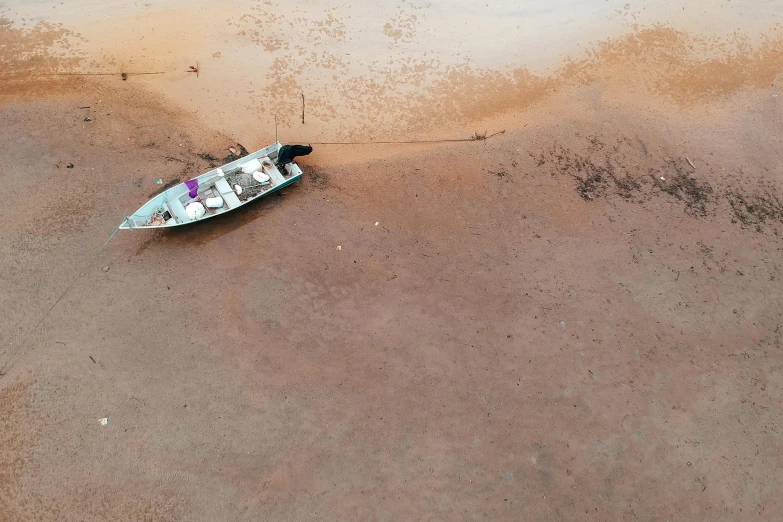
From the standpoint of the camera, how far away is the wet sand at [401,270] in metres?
9.56

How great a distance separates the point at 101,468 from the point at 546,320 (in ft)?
31.7

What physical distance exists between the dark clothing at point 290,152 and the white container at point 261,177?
520 millimetres

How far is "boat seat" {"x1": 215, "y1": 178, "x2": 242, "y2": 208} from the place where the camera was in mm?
11516

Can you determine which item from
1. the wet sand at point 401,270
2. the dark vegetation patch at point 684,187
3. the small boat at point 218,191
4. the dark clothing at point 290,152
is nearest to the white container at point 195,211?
the small boat at point 218,191

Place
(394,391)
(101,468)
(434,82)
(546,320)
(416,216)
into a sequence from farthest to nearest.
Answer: (434,82) < (416,216) < (546,320) < (394,391) < (101,468)

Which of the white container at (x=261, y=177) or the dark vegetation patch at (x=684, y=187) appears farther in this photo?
the dark vegetation patch at (x=684, y=187)

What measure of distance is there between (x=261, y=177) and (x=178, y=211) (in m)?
2.09

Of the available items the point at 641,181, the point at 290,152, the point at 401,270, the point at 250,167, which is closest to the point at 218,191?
the point at 250,167

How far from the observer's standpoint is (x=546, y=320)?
10992 mm

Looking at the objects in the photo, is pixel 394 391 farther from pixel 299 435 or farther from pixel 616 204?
pixel 616 204

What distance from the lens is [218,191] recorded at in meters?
11.7

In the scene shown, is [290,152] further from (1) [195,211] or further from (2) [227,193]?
(1) [195,211]

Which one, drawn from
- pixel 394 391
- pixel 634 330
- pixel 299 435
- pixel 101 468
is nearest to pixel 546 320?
pixel 634 330

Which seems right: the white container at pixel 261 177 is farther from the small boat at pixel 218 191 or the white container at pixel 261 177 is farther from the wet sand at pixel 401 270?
the wet sand at pixel 401 270
